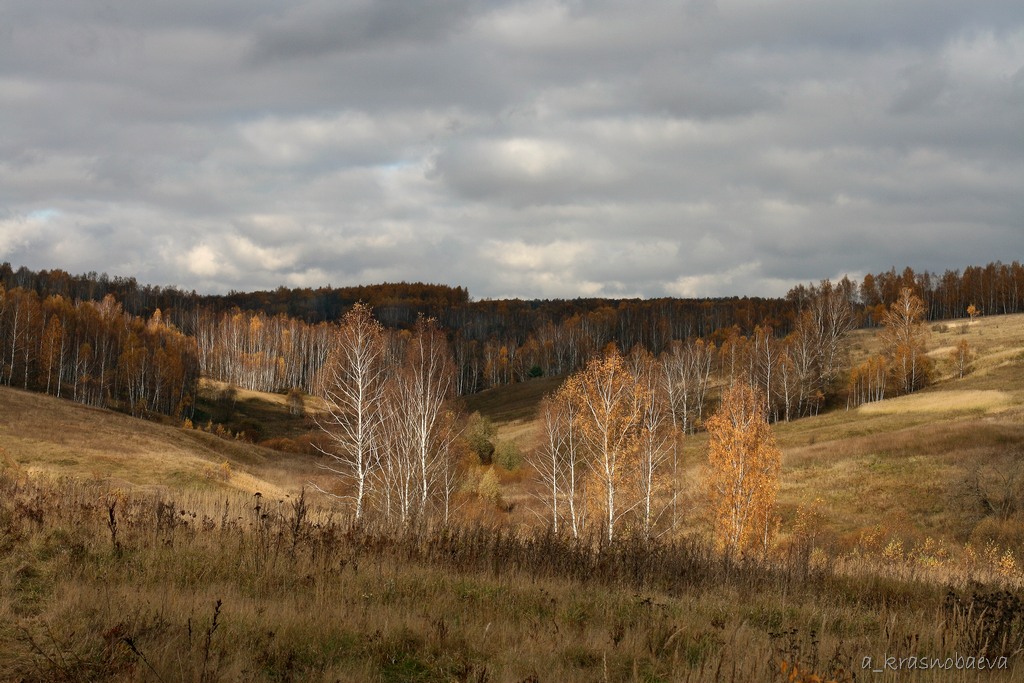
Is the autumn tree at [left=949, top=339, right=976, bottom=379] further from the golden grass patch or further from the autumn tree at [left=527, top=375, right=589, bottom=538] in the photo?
the autumn tree at [left=527, top=375, right=589, bottom=538]

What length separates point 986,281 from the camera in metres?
146

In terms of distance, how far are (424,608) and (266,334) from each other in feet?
509

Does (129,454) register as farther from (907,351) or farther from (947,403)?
(907,351)

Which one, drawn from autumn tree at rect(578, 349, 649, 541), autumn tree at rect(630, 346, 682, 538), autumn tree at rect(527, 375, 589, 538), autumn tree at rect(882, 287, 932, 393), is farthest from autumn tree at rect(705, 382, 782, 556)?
autumn tree at rect(882, 287, 932, 393)

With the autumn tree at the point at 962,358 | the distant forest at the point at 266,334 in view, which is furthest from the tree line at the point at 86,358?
the autumn tree at the point at 962,358

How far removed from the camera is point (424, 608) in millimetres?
7234

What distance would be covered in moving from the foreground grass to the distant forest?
86.6 m

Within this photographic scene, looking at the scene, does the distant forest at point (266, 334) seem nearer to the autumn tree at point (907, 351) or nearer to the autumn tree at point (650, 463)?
the autumn tree at point (907, 351)

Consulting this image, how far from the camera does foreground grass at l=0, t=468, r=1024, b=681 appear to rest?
5.70 metres

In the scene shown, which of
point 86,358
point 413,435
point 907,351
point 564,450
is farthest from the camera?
point 86,358

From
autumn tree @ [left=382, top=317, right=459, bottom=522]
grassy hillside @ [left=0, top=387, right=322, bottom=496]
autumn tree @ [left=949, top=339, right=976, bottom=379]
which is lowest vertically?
grassy hillside @ [left=0, top=387, right=322, bottom=496]

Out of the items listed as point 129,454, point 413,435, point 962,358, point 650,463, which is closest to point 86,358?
point 129,454

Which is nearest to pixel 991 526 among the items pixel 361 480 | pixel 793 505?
pixel 793 505

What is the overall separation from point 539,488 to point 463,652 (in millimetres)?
44726
